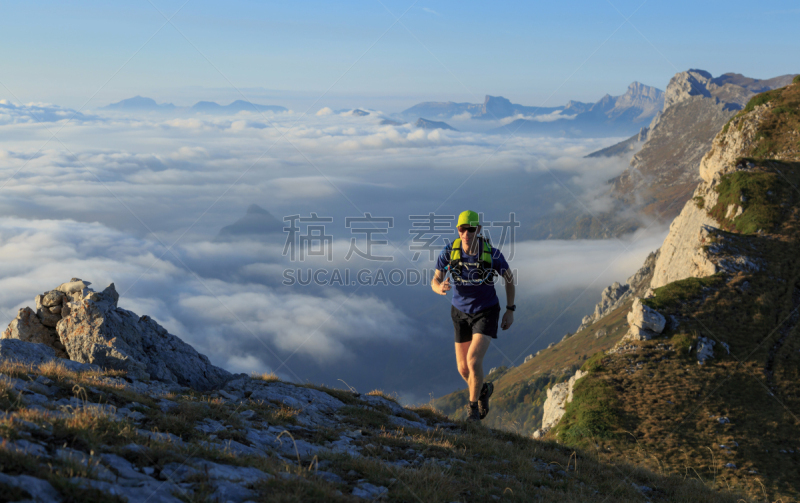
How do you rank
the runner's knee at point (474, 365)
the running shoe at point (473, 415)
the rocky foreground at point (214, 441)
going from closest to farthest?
the rocky foreground at point (214, 441) → the runner's knee at point (474, 365) → the running shoe at point (473, 415)

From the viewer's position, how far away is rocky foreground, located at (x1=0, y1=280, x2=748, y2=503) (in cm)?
492

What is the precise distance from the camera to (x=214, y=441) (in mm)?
6648

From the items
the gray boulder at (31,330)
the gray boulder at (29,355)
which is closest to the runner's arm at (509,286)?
the gray boulder at (29,355)

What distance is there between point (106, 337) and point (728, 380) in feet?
98.7

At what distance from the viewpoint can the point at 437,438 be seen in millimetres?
9125

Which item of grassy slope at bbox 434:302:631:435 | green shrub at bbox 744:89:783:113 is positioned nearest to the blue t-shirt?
green shrub at bbox 744:89:783:113

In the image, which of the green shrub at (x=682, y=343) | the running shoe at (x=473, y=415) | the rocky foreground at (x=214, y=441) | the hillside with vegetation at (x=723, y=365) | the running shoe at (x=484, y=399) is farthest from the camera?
the green shrub at (x=682, y=343)

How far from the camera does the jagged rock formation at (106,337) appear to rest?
36.1ft

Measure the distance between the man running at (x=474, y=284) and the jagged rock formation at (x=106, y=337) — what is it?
6344 millimetres

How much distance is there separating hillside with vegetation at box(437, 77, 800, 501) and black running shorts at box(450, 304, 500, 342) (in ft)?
14.1

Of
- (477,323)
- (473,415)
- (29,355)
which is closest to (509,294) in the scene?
(477,323)

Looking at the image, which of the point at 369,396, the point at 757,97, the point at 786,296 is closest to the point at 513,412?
the point at 757,97

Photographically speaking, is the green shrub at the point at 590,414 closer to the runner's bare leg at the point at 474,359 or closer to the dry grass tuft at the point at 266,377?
the runner's bare leg at the point at 474,359

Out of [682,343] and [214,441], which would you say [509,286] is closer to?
[214,441]
